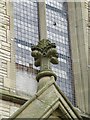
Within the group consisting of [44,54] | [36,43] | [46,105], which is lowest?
[46,105]

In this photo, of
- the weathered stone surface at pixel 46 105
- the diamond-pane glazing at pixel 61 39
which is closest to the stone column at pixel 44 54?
the weathered stone surface at pixel 46 105

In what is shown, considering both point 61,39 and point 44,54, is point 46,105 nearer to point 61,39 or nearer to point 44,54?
point 44,54

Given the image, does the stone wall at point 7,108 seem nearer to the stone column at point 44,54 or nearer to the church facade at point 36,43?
the church facade at point 36,43

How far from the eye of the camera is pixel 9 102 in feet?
30.5

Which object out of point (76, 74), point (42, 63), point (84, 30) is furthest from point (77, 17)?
point (42, 63)

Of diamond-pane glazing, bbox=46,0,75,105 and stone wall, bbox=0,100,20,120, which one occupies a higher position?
diamond-pane glazing, bbox=46,0,75,105

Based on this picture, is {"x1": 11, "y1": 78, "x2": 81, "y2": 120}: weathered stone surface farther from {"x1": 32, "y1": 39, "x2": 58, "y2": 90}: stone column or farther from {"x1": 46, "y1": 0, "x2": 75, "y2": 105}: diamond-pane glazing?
{"x1": 46, "y1": 0, "x2": 75, "y2": 105}: diamond-pane glazing

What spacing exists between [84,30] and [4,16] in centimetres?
177

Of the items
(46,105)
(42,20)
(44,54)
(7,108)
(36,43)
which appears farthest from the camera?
(42,20)

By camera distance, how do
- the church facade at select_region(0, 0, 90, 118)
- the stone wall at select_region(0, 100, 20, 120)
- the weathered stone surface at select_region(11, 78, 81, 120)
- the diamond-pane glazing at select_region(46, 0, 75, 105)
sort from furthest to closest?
the diamond-pane glazing at select_region(46, 0, 75, 105) < the church facade at select_region(0, 0, 90, 118) < the stone wall at select_region(0, 100, 20, 120) < the weathered stone surface at select_region(11, 78, 81, 120)

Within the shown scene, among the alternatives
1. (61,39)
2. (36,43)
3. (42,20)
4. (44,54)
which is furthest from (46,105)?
(61,39)

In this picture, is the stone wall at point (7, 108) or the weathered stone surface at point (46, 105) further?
the stone wall at point (7, 108)

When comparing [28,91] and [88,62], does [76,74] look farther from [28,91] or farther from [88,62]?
[28,91]

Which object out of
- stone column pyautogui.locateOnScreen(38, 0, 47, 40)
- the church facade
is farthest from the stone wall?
stone column pyautogui.locateOnScreen(38, 0, 47, 40)
